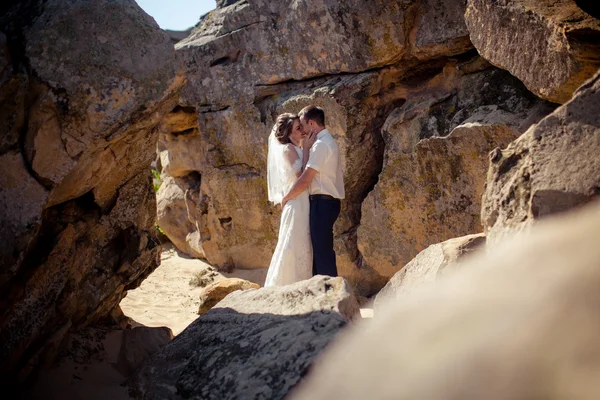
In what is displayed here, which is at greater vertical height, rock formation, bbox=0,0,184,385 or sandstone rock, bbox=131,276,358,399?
rock formation, bbox=0,0,184,385

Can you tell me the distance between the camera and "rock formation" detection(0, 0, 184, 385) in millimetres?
2797

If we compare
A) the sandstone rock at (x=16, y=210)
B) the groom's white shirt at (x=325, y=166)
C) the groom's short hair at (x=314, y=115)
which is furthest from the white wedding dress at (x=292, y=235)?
the sandstone rock at (x=16, y=210)

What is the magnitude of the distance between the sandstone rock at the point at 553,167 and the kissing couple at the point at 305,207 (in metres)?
2.18

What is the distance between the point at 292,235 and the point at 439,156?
5.01 ft

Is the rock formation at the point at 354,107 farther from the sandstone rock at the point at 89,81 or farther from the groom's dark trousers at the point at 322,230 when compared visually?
the sandstone rock at the point at 89,81

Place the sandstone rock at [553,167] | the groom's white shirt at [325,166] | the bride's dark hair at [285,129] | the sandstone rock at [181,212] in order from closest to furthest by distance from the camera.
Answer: the sandstone rock at [553,167] < the groom's white shirt at [325,166] < the bride's dark hair at [285,129] < the sandstone rock at [181,212]

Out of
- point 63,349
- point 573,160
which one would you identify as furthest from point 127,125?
point 573,160

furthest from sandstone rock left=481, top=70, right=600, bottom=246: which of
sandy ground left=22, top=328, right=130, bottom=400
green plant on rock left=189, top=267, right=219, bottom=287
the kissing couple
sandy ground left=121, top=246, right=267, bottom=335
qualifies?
green plant on rock left=189, top=267, right=219, bottom=287

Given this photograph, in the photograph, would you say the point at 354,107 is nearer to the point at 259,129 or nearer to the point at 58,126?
the point at 259,129

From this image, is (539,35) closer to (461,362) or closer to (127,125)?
(127,125)

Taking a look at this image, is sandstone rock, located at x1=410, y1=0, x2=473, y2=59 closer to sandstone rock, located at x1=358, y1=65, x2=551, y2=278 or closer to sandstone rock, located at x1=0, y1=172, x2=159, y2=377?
sandstone rock, located at x1=358, y1=65, x2=551, y2=278

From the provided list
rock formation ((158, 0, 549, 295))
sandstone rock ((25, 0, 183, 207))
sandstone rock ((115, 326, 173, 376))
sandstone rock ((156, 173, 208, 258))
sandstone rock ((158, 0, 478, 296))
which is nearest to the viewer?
sandstone rock ((25, 0, 183, 207))

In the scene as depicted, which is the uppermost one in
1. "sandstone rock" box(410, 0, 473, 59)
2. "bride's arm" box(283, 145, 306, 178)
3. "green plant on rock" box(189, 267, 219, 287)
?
"sandstone rock" box(410, 0, 473, 59)

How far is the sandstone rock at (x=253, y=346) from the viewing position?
7.54ft
